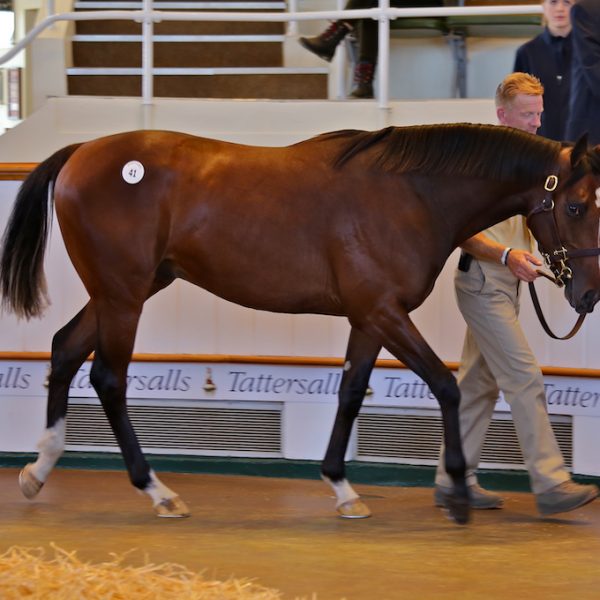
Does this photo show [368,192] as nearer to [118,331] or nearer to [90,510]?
[118,331]

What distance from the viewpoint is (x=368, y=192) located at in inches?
185

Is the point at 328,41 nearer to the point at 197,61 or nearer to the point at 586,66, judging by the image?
the point at 197,61

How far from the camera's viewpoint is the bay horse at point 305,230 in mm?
4516

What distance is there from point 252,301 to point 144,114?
72.7 inches

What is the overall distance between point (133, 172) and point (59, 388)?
0.99 meters

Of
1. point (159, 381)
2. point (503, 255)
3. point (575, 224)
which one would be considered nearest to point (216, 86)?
point (159, 381)

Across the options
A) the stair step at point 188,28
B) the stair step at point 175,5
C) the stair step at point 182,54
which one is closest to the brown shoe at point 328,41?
the stair step at point 182,54

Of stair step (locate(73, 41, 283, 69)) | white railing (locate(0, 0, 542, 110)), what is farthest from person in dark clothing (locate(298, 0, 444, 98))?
stair step (locate(73, 41, 283, 69))

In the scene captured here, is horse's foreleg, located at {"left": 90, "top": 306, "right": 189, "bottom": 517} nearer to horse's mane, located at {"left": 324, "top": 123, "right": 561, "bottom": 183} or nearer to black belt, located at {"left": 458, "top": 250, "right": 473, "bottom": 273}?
horse's mane, located at {"left": 324, "top": 123, "right": 561, "bottom": 183}

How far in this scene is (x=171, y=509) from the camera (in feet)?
15.7

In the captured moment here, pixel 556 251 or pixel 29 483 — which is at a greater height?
pixel 556 251

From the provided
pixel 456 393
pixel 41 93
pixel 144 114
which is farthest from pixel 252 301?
pixel 41 93

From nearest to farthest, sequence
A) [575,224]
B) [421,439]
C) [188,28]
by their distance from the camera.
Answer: [575,224], [421,439], [188,28]

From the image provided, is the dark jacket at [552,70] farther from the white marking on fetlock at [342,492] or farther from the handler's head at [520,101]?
the white marking on fetlock at [342,492]
